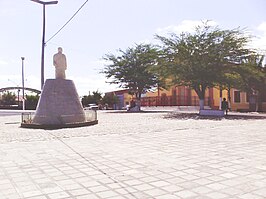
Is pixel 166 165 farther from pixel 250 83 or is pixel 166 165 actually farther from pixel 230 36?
pixel 250 83

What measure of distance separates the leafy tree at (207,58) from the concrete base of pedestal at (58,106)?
9036 millimetres

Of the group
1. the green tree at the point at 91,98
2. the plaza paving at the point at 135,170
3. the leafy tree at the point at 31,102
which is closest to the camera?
the plaza paving at the point at 135,170

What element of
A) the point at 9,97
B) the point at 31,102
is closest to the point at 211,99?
the point at 31,102

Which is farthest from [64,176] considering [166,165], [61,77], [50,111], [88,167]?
[61,77]

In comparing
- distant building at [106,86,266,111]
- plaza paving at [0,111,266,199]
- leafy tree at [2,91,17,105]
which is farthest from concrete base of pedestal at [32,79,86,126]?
leafy tree at [2,91,17,105]

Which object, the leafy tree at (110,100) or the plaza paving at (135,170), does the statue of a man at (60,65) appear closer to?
the plaza paving at (135,170)

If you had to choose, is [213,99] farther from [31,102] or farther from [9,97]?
[9,97]

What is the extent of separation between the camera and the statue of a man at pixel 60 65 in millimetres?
15906

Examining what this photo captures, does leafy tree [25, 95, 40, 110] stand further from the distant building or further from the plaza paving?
the plaza paving

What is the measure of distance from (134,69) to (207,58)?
11448 mm

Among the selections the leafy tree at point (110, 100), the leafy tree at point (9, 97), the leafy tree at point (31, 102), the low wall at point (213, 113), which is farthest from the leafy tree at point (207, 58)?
the leafy tree at point (9, 97)

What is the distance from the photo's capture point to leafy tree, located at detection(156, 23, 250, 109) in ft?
69.1

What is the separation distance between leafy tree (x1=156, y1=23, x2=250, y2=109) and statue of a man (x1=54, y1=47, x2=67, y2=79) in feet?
28.6

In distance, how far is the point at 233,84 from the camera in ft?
70.6
